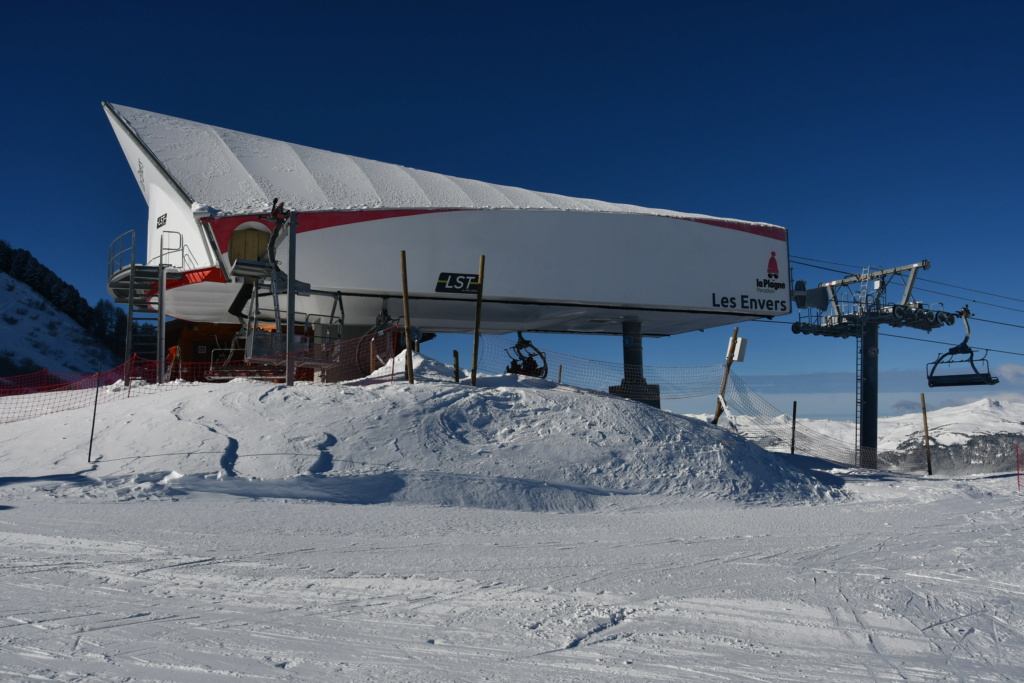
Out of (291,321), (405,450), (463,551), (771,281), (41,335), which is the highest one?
(771,281)

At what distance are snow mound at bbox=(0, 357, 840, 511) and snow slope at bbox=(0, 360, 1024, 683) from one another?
51 millimetres

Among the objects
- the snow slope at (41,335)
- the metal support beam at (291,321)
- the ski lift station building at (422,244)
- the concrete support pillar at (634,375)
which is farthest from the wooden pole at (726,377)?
the snow slope at (41,335)

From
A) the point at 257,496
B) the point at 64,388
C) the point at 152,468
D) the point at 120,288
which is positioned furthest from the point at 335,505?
the point at 120,288

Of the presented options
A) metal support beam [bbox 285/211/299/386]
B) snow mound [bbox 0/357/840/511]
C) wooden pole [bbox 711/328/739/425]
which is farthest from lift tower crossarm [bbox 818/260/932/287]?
metal support beam [bbox 285/211/299/386]

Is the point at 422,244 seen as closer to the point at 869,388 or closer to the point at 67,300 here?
the point at 869,388

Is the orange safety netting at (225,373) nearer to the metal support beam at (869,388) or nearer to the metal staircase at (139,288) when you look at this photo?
the metal staircase at (139,288)

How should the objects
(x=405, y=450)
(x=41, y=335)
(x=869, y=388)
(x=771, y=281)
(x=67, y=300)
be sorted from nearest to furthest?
(x=405, y=450) → (x=869, y=388) → (x=771, y=281) → (x=41, y=335) → (x=67, y=300)

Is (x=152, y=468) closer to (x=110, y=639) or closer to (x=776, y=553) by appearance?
(x=110, y=639)

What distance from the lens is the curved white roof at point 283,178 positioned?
20438 millimetres

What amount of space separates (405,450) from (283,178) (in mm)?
14162

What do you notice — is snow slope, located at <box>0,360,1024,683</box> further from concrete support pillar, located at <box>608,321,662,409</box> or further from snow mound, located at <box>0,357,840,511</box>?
concrete support pillar, located at <box>608,321,662,409</box>

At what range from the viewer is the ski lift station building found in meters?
20.2

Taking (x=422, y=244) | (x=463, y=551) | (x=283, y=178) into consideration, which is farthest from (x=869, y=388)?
(x=463, y=551)

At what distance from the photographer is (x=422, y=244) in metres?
21.3
